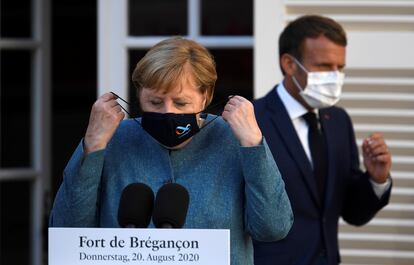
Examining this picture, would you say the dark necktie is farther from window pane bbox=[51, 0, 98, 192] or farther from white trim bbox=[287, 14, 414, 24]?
window pane bbox=[51, 0, 98, 192]

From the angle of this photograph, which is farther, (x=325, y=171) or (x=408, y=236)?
(x=408, y=236)

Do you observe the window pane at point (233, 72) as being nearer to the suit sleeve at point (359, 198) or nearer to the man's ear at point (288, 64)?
the man's ear at point (288, 64)

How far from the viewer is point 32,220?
5574 millimetres

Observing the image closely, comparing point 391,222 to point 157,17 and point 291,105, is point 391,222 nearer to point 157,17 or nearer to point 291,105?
point 291,105

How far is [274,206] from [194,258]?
0.33m

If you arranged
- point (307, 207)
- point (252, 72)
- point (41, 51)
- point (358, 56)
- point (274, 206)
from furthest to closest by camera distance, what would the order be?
point (41, 51)
point (252, 72)
point (358, 56)
point (307, 207)
point (274, 206)

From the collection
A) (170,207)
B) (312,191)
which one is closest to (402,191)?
(312,191)

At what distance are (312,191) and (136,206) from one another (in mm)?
1466

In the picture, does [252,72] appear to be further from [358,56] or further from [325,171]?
[325,171]

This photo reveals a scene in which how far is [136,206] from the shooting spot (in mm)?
2480

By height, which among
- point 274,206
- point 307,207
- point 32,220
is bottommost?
point 32,220

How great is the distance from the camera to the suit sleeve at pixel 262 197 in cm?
268

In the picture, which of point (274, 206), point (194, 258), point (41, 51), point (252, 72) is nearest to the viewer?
point (194, 258)

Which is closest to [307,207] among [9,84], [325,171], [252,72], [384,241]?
[325,171]
